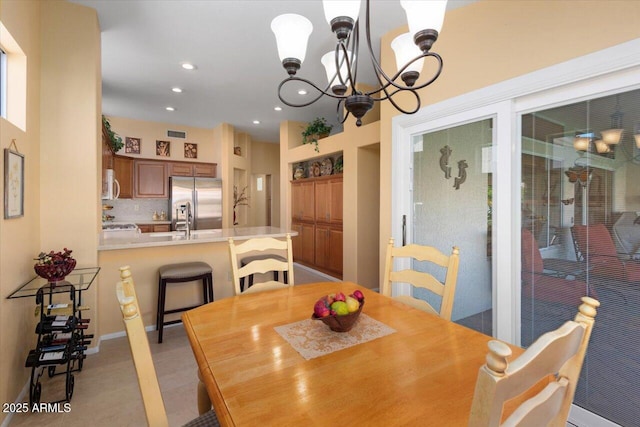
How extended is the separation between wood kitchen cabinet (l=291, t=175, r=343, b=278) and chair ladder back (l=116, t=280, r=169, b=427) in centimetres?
406

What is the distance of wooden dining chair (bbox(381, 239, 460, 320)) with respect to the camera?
1559 mm

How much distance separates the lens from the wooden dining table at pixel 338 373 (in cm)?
77

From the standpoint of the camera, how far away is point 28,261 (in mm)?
2102

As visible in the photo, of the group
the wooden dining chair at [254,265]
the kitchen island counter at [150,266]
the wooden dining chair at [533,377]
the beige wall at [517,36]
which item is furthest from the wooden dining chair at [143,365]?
the beige wall at [517,36]

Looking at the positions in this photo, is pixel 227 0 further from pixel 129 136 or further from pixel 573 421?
pixel 129 136

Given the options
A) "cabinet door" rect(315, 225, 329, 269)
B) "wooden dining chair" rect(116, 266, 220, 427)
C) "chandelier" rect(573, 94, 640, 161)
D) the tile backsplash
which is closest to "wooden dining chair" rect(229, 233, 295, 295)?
"wooden dining chair" rect(116, 266, 220, 427)

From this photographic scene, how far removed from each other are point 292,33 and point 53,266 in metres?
2.20

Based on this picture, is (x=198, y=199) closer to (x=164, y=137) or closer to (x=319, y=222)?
(x=164, y=137)

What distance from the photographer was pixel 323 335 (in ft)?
3.98

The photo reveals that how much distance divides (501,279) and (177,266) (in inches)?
110

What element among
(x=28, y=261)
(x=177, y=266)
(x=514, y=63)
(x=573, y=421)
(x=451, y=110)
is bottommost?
(x=573, y=421)

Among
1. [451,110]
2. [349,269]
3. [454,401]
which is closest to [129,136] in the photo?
[349,269]

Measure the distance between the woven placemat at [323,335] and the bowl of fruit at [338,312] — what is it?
0.04 meters

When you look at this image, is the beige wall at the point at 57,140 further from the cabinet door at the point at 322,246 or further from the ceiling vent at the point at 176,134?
the ceiling vent at the point at 176,134
